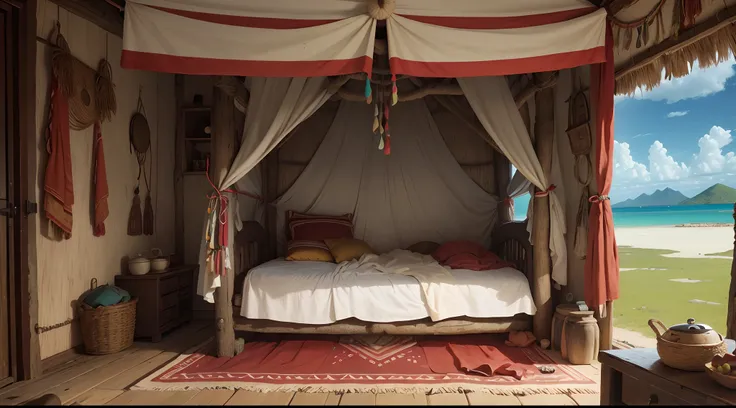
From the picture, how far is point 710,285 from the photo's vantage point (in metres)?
7.26

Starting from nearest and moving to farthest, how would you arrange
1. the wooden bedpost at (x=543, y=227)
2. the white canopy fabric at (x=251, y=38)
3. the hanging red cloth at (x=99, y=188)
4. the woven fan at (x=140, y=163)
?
1. the white canopy fabric at (x=251, y=38)
2. the wooden bedpost at (x=543, y=227)
3. the hanging red cloth at (x=99, y=188)
4. the woven fan at (x=140, y=163)

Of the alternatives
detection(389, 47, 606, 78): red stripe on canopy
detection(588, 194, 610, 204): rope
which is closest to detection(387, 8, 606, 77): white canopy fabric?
detection(389, 47, 606, 78): red stripe on canopy

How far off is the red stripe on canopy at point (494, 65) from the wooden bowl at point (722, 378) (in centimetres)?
192

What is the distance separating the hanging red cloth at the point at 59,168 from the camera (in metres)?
2.81

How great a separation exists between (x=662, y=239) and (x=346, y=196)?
1016 cm

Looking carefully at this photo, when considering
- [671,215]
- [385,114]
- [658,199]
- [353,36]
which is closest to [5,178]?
[353,36]

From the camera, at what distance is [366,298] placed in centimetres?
299

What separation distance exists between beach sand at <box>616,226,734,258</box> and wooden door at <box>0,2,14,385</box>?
1128 cm

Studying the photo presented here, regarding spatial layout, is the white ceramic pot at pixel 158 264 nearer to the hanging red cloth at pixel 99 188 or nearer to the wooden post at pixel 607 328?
the hanging red cloth at pixel 99 188

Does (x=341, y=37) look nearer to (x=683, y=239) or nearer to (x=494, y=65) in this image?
(x=494, y=65)

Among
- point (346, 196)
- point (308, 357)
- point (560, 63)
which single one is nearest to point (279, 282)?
point (308, 357)

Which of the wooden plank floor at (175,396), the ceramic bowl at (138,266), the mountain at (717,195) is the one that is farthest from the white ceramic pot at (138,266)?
the mountain at (717,195)

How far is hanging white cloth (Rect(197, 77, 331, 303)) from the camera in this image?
303 cm

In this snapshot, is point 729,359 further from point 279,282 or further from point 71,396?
point 71,396
